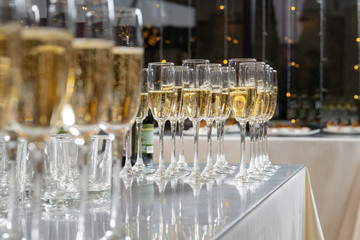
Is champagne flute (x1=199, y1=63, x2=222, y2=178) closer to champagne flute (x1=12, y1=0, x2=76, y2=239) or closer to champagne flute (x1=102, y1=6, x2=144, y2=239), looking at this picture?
champagne flute (x1=102, y1=6, x2=144, y2=239)

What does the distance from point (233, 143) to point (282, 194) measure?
Result: 219 cm

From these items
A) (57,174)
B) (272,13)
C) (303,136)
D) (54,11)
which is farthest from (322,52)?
(54,11)

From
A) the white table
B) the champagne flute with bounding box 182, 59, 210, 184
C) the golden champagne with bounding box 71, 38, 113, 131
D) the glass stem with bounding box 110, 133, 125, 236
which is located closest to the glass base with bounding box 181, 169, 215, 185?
the champagne flute with bounding box 182, 59, 210, 184

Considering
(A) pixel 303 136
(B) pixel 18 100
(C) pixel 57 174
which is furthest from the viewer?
(A) pixel 303 136

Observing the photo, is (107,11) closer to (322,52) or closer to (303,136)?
(303,136)

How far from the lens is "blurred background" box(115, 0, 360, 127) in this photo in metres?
5.23

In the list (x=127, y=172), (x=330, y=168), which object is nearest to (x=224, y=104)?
(x=127, y=172)

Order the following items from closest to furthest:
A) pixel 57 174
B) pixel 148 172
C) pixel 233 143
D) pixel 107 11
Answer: pixel 107 11
pixel 57 174
pixel 148 172
pixel 233 143

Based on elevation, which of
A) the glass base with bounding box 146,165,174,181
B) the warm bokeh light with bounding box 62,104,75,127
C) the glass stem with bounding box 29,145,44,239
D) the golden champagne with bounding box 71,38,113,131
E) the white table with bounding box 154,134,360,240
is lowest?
the white table with bounding box 154,134,360,240

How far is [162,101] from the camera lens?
1477 millimetres

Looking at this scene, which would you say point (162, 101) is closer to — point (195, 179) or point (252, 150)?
point (195, 179)

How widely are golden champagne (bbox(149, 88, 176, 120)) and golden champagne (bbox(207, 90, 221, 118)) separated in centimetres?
12

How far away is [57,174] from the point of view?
3.34ft

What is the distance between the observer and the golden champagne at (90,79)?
0.60 meters
